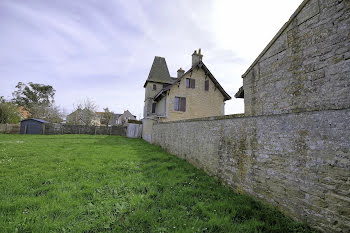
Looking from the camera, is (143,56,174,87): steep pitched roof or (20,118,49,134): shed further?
(143,56,174,87): steep pitched roof

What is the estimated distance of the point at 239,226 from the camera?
10.5 feet

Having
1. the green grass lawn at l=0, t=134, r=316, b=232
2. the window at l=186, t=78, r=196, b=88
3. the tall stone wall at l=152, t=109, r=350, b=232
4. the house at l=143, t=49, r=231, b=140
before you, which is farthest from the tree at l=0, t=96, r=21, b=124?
the tall stone wall at l=152, t=109, r=350, b=232

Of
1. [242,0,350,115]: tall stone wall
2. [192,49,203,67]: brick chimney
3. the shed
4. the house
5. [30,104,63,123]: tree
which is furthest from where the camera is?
[30,104,63,123]: tree

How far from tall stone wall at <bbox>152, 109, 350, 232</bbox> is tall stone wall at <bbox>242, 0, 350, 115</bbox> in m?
0.39

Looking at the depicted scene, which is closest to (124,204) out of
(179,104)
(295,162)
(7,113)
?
(295,162)

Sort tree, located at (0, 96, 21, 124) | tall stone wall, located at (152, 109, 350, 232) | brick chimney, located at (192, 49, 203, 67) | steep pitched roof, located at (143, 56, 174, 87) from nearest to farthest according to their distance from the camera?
tall stone wall, located at (152, 109, 350, 232)
brick chimney, located at (192, 49, 203, 67)
steep pitched roof, located at (143, 56, 174, 87)
tree, located at (0, 96, 21, 124)

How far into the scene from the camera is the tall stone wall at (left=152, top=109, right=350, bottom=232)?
2705 mm

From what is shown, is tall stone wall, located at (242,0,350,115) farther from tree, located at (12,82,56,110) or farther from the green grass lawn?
tree, located at (12,82,56,110)

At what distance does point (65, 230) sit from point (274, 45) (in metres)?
7.66

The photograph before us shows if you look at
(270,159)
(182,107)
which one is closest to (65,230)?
(270,159)

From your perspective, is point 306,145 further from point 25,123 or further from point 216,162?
point 25,123

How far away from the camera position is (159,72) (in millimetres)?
24938

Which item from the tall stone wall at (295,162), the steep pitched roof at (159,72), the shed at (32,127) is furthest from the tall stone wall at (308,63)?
the shed at (32,127)

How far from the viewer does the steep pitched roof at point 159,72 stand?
79.4 feet
